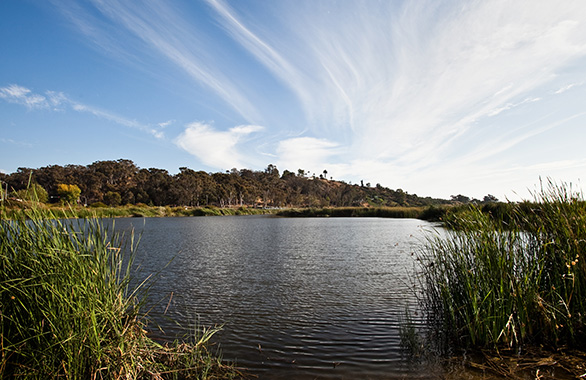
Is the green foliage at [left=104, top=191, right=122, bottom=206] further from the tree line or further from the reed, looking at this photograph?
the reed

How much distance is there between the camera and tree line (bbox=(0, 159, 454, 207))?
8812cm

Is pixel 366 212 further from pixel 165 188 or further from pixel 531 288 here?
pixel 165 188

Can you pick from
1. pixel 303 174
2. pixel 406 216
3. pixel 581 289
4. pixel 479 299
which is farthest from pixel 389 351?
pixel 303 174

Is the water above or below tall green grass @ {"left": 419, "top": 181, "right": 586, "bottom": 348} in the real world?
below

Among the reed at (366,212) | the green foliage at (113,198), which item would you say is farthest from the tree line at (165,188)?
the reed at (366,212)

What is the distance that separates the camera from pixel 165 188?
97188mm

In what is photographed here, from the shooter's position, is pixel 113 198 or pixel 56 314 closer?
pixel 56 314

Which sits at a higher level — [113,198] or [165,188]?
[165,188]

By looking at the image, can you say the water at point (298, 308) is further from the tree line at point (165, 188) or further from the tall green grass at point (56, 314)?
the tree line at point (165, 188)

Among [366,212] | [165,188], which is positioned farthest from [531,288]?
[165,188]

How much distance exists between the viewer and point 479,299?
5.43 m

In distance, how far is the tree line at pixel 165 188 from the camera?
88.1m

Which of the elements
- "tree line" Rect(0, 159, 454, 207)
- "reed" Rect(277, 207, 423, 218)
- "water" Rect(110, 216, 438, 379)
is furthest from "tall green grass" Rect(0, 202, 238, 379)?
"tree line" Rect(0, 159, 454, 207)

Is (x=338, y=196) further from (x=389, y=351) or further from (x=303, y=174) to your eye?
(x=389, y=351)
